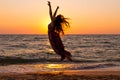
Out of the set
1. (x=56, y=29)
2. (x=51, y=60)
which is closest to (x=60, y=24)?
(x=56, y=29)

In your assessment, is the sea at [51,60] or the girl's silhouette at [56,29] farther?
the sea at [51,60]

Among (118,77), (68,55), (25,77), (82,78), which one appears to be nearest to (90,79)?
(82,78)

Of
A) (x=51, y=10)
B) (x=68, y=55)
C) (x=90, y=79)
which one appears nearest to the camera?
(x=51, y=10)

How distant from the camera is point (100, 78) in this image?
51.6ft

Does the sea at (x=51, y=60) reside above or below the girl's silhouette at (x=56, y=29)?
below

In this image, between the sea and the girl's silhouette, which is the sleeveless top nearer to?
the girl's silhouette

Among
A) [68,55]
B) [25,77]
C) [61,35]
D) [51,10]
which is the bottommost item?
[25,77]

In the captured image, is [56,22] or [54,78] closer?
[56,22]

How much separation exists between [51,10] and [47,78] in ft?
25.4

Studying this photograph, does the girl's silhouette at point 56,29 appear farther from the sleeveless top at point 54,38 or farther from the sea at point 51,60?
the sea at point 51,60

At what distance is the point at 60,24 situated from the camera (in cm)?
858

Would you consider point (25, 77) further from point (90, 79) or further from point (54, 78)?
point (90, 79)

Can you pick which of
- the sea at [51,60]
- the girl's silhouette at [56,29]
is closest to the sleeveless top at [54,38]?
the girl's silhouette at [56,29]

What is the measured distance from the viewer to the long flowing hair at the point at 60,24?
8523 millimetres
